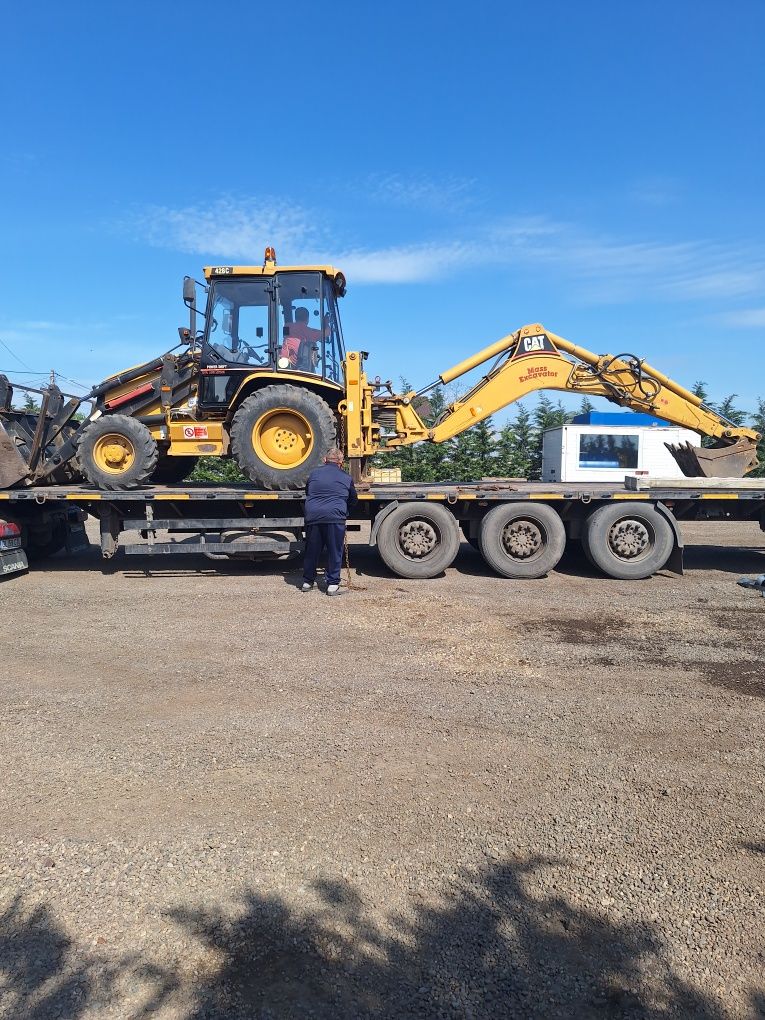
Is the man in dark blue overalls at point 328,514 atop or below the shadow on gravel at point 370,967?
atop

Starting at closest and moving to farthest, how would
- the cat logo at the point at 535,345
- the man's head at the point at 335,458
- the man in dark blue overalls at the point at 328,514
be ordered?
the man in dark blue overalls at the point at 328,514 < the man's head at the point at 335,458 < the cat logo at the point at 535,345

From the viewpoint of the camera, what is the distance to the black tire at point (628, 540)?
8.84 metres

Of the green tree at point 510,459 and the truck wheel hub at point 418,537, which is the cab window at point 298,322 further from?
the green tree at point 510,459

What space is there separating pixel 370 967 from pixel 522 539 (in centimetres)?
695

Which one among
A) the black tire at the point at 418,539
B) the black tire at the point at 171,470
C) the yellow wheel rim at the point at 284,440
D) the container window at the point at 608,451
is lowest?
the black tire at the point at 418,539

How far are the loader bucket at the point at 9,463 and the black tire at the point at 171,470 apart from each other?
1.83 meters

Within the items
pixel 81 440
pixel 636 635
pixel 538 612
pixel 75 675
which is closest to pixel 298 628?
pixel 75 675

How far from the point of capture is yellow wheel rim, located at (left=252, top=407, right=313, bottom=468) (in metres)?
8.66

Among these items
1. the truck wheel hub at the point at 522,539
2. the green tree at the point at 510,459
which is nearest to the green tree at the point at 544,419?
the green tree at the point at 510,459

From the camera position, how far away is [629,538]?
8.91m

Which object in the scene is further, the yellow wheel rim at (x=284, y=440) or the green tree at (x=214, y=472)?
the green tree at (x=214, y=472)

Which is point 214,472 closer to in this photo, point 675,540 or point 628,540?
point 628,540

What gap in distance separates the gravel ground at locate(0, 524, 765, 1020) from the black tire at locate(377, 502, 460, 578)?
2404 millimetres

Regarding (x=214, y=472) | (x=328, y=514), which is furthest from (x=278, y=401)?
(x=214, y=472)
